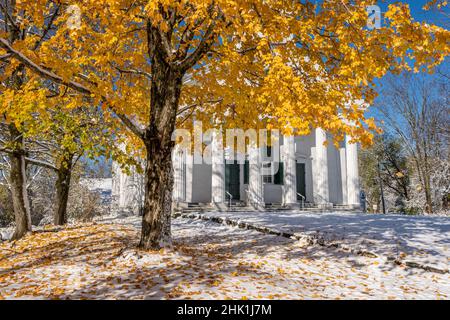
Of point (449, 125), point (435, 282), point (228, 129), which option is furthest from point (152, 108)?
point (449, 125)

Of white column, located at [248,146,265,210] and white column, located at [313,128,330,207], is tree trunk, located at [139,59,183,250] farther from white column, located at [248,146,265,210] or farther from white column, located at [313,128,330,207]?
white column, located at [313,128,330,207]

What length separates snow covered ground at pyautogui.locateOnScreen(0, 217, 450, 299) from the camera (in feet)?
17.2

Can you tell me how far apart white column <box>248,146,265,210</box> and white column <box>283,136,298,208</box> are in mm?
1842

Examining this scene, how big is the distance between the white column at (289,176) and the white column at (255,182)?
184 centimetres

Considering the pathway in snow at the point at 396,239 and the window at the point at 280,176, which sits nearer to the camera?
the pathway in snow at the point at 396,239

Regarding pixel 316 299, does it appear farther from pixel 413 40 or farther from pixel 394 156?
pixel 394 156

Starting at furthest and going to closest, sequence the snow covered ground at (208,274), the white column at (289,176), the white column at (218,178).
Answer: the white column at (289,176)
the white column at (218,178)
the snow covered ground at (208,274)

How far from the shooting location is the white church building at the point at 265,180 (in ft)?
75.3

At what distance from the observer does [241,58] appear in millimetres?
8789

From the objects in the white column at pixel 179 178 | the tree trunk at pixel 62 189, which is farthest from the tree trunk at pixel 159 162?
the white column at pixel 179 178

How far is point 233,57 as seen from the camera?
26.3 ft

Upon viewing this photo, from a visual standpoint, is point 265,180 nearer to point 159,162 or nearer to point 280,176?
point 280,176

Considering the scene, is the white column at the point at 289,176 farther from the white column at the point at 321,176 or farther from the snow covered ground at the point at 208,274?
the snow covered ground at the point at 208,274
